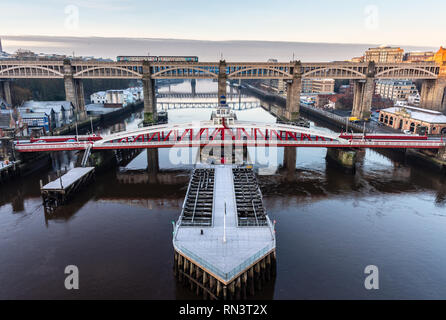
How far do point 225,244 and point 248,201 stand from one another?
10.4 metres

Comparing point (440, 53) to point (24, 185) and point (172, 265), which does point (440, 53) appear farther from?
point (24, 185)

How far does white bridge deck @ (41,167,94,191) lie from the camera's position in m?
40.6

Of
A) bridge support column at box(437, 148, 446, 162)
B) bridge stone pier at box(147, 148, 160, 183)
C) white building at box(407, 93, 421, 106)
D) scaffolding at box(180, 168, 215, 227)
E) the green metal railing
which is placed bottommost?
bridge stone pier at box(147, 148, 160, 183)

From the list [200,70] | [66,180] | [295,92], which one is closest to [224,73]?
[200,70]

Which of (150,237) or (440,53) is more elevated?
(440,53)

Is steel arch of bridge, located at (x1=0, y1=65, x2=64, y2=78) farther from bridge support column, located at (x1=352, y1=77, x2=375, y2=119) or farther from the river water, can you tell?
bridge support column, located at (x1=352, y1=77, x2=375, y2=119)

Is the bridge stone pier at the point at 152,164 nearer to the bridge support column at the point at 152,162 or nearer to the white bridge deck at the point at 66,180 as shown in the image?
the bridge support column at the point at 152,162

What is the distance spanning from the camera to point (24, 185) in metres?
48.1

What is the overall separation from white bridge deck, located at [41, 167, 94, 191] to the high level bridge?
51754mm

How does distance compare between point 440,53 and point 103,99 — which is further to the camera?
point 103,99

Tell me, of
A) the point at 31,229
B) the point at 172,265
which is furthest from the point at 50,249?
the point at 172,265

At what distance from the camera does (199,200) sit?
35.8 m

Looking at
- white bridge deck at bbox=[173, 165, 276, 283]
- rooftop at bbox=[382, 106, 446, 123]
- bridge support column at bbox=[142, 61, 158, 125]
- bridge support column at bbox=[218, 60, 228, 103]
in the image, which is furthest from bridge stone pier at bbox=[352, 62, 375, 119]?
white bridge deck at bbox=[173, 165, 276, 283]

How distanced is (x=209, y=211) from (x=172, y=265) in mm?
7546
